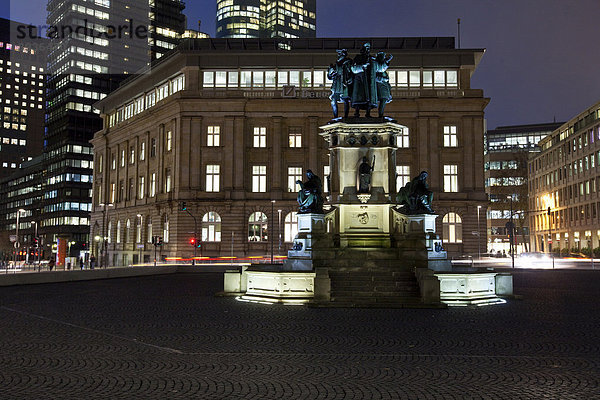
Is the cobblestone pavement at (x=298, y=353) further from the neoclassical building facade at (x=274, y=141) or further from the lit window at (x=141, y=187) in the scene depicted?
the lit window at (x=141, y=187)

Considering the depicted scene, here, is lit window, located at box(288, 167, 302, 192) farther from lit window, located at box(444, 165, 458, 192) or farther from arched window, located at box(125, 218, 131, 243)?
arched window, located at box(125, 218, 131, 243)

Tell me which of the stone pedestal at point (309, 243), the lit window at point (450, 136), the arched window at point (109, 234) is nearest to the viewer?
the stone pedestal at point (309, 243)

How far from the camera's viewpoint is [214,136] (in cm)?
7144

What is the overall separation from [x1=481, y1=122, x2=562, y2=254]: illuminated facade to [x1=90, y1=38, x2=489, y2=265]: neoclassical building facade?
8.28m

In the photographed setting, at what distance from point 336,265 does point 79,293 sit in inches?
452

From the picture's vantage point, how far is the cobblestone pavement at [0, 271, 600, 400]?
8430 millimetres

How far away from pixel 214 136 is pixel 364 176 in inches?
1986

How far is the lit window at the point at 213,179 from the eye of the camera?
71125 mm

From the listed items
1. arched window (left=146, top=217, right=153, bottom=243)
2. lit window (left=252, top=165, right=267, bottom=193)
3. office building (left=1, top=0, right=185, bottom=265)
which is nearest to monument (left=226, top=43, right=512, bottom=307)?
lit window (left=252, top=165, right=267, bottom=193)

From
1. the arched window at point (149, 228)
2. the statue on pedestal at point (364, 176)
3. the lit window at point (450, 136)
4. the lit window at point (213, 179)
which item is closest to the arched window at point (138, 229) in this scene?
the arched window at point (149, 228)

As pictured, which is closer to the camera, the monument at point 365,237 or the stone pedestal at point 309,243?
the monument at point 365,237

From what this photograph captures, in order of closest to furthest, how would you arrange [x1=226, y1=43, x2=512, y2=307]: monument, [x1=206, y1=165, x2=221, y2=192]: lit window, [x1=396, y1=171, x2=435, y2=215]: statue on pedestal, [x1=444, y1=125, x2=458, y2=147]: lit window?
[x1=226, y1=43, x2=512, y2=307]: monument, [x1=396, y1=171, x2=435, y2=215]: statue on pedestal, [x1=444, y1=125, x2=458, y2=147]: lit window, [x1=206, y1=165, x2=221, y2=192]: lit window

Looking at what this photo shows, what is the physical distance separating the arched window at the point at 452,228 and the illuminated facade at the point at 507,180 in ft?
10.2

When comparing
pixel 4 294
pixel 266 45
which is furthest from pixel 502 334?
pixel 266 45
